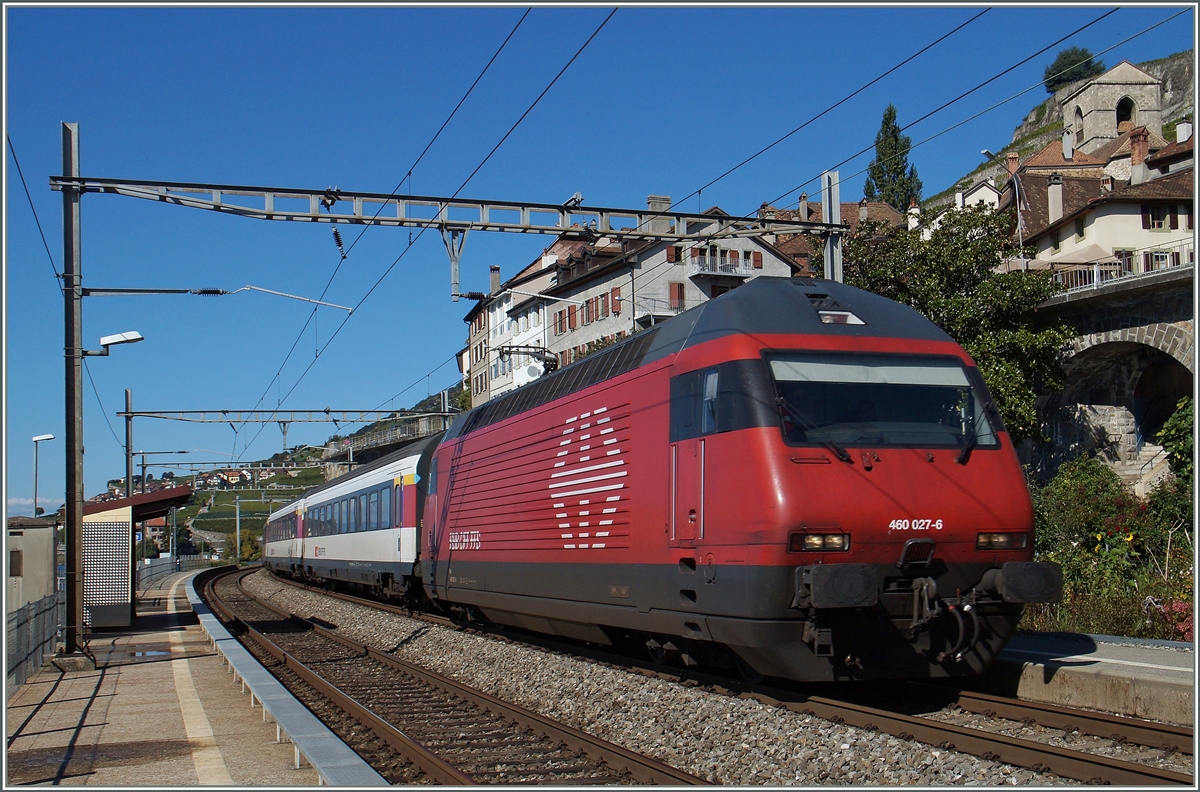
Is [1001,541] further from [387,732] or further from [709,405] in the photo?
[387,732]

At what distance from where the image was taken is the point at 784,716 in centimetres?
843

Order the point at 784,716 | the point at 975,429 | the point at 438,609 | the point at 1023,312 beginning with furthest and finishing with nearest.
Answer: the point at 1023,312 < the point at 438,609 < the point at 975,429 < the point at 784,716

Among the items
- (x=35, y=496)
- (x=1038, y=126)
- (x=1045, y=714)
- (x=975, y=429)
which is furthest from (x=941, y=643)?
(x=1038, y=126)

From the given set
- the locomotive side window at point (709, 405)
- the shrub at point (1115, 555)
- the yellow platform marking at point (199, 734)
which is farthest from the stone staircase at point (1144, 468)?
the yellow platform marking at point (199, 734)

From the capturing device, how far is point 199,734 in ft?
30.6

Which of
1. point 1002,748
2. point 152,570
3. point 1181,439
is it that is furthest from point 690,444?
point 152,570

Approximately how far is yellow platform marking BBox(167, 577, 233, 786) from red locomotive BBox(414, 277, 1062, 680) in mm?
4065

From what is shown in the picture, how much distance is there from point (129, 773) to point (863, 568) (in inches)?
229

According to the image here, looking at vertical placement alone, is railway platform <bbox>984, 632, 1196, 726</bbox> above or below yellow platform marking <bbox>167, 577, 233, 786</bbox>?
above

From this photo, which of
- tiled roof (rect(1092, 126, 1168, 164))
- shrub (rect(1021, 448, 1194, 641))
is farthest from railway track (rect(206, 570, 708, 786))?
tiled roof (rect(1092, 126, 1168, 164))

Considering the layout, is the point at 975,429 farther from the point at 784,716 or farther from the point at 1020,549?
the point at 784,716

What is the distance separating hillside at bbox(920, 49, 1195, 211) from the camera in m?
110

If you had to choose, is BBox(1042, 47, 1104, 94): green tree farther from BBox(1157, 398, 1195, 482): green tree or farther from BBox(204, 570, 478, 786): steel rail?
BBox(204, 570, 478, 786): steel rail

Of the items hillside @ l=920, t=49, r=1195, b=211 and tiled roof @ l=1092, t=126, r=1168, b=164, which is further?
hillside @ l=920, t=49, r=1195, b=211
